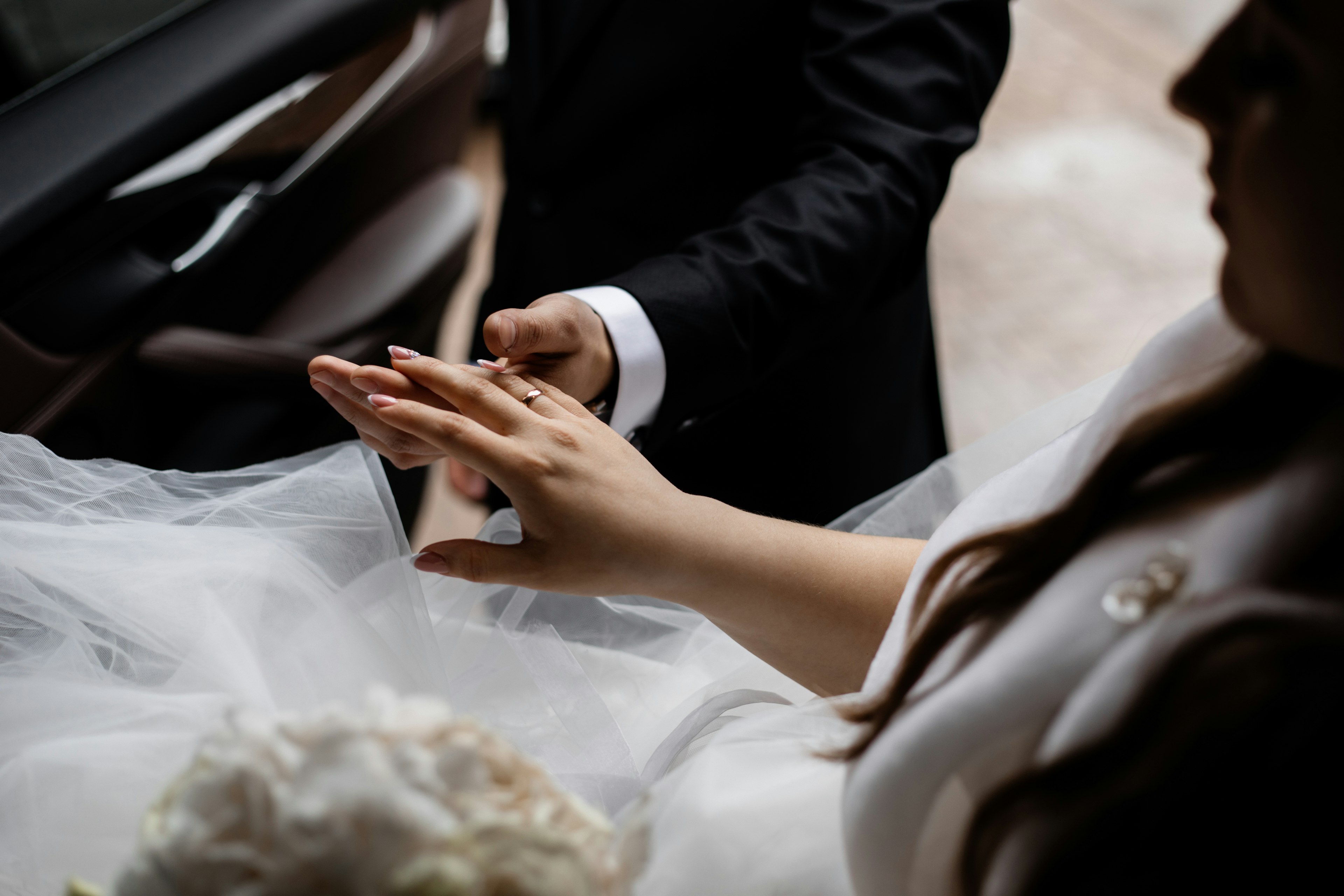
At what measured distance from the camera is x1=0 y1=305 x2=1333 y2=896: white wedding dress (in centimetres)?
42

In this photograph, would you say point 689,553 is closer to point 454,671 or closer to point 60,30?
point 454,671

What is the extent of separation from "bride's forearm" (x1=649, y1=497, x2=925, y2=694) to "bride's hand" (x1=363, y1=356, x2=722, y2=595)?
12 millimetres

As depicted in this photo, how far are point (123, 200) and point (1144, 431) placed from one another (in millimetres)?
1131

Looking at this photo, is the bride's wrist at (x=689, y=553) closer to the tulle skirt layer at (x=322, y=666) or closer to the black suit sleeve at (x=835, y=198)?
the tulle skirt layer at (x=322, y=666)

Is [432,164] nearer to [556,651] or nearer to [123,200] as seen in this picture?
[123,200]

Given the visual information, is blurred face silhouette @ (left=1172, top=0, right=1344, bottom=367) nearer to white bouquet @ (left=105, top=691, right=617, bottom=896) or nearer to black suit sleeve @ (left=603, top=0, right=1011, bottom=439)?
white bouquet @ (left=105, top=691, right=617, bottom=896)

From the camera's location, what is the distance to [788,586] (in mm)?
666

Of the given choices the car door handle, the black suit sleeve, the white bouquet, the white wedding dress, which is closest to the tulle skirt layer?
the white wedding dress

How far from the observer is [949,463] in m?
0.92

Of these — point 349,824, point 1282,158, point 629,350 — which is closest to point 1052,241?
point 629,350


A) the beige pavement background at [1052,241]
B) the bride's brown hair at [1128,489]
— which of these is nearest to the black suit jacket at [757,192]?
the bride's brown hair at [1128,489]

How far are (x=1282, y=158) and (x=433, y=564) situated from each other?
0.51 m

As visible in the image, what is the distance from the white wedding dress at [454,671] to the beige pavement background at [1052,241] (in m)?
1.08

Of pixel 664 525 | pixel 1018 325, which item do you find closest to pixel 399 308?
pixel 664 525
